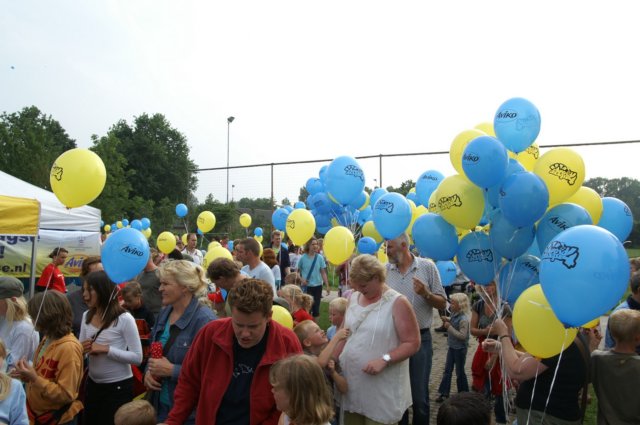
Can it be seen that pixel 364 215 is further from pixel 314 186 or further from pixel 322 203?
pixel 314 186

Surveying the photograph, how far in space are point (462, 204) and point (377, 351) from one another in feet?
5.13

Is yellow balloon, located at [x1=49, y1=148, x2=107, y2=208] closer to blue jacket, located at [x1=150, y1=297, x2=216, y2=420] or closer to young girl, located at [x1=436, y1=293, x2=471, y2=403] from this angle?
blue jacket, located at [x1=150, y1=297, x2=216, y2=420]

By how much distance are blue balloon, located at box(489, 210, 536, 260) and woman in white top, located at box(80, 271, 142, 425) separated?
8.98 ft

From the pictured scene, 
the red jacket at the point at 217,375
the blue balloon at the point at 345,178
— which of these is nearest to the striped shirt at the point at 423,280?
the red jacket at the point at 217,375

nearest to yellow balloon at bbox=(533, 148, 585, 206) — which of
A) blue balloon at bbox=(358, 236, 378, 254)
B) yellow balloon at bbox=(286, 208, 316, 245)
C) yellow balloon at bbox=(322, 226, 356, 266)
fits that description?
yellow balloon at bbox=(322, 226, 356, 266)

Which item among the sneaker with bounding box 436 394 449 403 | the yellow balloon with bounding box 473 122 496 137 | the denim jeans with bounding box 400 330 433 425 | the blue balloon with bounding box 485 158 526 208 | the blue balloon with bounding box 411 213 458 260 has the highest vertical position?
the yellow balloon with bounding box 473 122 496 137

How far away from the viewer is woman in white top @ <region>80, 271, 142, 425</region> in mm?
3035

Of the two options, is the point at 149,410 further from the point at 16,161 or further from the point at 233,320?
the point at 16,161

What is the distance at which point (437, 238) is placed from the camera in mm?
3900

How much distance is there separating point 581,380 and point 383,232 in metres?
2.63

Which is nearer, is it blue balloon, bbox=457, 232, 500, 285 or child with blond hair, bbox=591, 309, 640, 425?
child with blond hair, bbox=591, 309, 640, 425

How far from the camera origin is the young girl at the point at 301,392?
1.77 metres

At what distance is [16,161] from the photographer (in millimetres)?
25094

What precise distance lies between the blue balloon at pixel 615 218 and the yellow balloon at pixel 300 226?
382 centimetres
